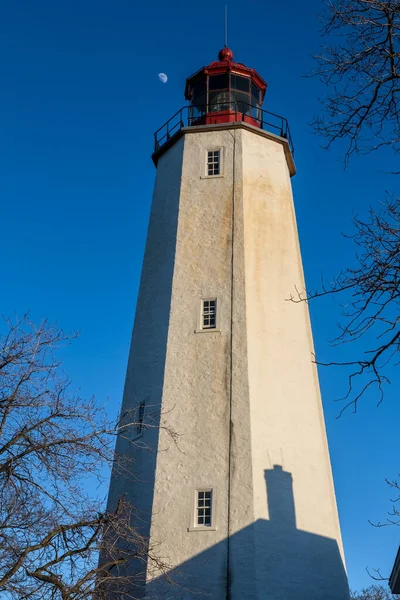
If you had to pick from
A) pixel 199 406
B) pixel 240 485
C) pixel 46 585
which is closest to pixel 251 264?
pixel 199 406

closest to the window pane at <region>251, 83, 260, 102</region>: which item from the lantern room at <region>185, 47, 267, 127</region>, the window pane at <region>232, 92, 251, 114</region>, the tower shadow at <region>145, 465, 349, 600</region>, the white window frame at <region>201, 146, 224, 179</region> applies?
the lantern room at <region>185, 47, 267, 127</region>

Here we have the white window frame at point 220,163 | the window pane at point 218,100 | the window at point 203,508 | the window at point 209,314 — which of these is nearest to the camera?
the window at point 203,508

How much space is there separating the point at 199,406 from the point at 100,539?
7.88 metres

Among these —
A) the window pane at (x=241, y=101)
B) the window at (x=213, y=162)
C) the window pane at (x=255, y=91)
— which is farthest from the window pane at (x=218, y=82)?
the window at (x=213, y=162)

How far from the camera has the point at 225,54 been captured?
28875mm

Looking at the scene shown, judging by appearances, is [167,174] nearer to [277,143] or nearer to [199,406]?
[277,143]

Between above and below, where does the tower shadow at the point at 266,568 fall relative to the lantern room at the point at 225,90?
below

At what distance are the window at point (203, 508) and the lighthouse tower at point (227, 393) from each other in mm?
37

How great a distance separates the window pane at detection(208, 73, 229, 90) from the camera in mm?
27938

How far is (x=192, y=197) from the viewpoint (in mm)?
23828

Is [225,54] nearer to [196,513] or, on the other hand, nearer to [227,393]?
[227,393]

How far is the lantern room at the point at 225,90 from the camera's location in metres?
27.4

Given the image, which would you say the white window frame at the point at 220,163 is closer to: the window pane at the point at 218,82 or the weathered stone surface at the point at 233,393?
the weathered stone surface at the point at 233,393

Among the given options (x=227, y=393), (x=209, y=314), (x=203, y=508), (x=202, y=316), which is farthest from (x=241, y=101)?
(x=203, y=508)
